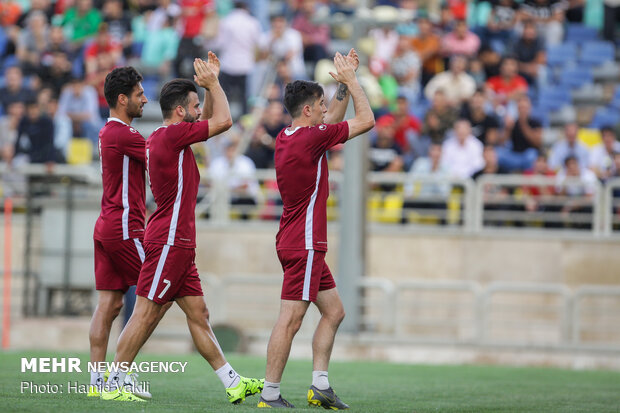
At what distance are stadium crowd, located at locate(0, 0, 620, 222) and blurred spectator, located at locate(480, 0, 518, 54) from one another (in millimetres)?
28

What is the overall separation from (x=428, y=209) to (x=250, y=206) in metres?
2.85

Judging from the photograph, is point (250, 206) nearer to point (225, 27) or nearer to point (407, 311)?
point (407, 311)

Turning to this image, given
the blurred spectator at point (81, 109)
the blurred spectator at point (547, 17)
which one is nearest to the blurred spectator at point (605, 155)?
the blurred spectator at point (547, 17)

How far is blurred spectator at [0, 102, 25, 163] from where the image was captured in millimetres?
19766

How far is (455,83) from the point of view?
21000 millimetres

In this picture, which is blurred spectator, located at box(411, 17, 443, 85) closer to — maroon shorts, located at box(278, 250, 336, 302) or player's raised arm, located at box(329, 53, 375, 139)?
player's raised arm, located at box(329, 53, 375, 139)

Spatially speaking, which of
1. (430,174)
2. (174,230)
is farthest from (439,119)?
(174,230)

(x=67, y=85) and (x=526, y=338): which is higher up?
(x=67, y=85)

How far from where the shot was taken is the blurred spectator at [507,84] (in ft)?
69.2

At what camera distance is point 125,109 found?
850 cm

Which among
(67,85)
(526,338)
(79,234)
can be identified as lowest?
(526,338)

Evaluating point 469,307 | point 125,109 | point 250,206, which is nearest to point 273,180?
point 250,206

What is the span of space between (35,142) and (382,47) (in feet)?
23.4

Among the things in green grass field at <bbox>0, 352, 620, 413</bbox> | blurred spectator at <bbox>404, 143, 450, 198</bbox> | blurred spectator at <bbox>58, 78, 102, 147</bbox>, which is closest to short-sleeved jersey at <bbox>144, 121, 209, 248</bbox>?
green grass field at <bbox>0, 352, 620, 413</bbox>
